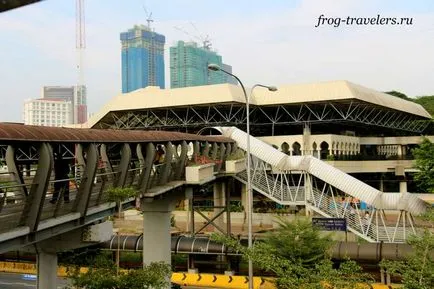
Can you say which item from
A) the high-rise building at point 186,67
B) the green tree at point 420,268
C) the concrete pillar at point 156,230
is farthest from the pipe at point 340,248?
the high-rise building at point 186,67

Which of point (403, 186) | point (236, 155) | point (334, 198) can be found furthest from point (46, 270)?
point (403, 186)

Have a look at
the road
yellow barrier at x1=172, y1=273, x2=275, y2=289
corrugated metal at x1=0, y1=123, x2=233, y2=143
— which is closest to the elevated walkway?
yellow barrier at x1=172, y1=273, x2=275, y2=289

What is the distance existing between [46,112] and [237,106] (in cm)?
7689

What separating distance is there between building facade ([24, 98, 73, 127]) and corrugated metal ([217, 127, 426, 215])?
3517 inches

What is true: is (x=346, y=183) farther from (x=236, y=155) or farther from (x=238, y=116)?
(x=238, y=116)

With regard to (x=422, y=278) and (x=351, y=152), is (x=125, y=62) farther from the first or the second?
(x=422, y=278)

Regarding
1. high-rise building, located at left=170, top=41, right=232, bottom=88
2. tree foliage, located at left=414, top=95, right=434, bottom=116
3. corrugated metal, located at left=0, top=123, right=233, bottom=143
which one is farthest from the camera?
high-rise building, located at left=170, top=41, right=232, bottom=88

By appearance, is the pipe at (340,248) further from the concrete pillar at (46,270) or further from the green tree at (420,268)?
the concrete pillar at (46,270)

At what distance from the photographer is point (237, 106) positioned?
5656 cm

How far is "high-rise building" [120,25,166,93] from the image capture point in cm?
12850

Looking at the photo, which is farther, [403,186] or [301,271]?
[403,186]

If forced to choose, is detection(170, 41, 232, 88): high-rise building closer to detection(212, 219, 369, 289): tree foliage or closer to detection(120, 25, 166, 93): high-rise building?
detection(120, 25, 166, 93): high-rise building

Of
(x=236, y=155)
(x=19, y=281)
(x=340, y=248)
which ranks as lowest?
(x=19, y=281)

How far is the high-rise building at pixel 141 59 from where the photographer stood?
422 feet
